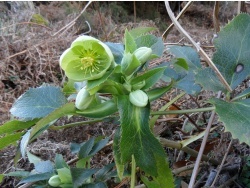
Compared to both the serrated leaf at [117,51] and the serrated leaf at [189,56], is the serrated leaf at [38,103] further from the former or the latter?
the serrated leaf at [189,56]

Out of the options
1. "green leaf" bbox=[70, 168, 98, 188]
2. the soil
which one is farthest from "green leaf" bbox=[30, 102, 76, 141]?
the soil

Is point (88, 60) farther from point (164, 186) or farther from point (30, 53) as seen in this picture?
point (30, 53)

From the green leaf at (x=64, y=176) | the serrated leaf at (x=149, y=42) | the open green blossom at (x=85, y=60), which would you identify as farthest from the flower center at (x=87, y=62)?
the green leaf at (x=64, y=176)

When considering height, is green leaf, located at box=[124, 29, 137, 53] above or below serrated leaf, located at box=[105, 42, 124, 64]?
above

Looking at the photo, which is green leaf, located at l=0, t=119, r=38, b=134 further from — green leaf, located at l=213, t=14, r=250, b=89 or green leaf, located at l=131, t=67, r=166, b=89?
green leaf, located at l=213, t=14, r=250, b=89

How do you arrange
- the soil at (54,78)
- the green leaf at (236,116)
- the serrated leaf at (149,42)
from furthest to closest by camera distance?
1. the soil at (54,78)
2. the serrated leaf at (149,42)
3. the green leaf at (236,116)

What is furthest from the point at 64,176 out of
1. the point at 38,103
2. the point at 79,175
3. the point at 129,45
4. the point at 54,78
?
the point at 54,78
